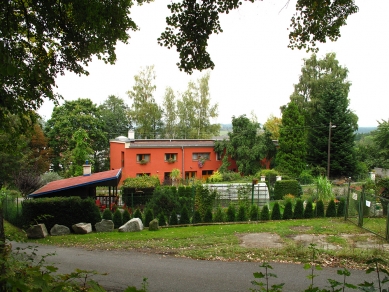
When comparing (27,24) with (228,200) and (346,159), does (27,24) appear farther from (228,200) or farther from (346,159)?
(346,159)

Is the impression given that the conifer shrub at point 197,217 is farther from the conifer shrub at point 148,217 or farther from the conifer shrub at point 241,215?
the conifer shrub at point 148,217

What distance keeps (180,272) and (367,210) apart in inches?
403

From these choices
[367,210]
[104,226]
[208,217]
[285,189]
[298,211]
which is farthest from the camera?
[285,189]

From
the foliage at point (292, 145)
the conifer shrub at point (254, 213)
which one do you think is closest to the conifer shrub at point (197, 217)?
the conifer shrub at point (254, 213)

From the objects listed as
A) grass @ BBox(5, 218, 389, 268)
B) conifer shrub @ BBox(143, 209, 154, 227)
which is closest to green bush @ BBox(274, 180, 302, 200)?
grass @ BBox(5, 218, 389, 268)

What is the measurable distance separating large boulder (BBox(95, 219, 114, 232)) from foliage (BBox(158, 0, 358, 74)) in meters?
10.2

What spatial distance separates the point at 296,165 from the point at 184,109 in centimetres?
1855

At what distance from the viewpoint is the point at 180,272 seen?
843 centimetres

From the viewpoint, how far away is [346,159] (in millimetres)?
32250

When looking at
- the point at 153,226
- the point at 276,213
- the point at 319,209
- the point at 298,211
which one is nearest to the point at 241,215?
the point at 276,213

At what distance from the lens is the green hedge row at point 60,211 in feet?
45.5

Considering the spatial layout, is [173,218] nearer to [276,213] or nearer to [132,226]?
[132,226]

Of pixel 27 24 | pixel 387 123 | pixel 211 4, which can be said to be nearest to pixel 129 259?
pixel 27 24

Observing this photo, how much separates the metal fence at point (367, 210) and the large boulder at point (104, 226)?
10.7 metres
